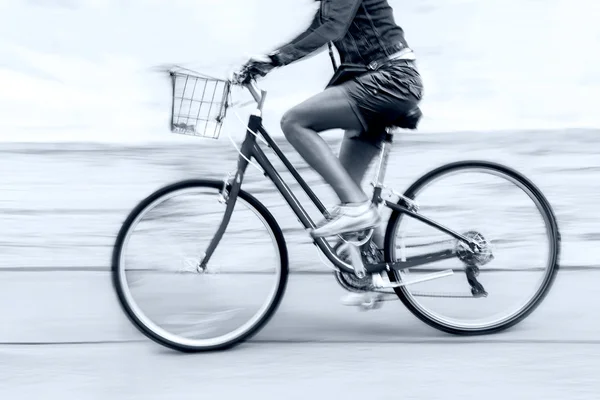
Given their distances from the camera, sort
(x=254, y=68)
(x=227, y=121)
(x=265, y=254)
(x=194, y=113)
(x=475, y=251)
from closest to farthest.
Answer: (x=194, y=113), (x=254, y=68), (x=265, y=254), (x=475, y=251), (x=227, y=121)

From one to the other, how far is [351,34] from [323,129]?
41 cm

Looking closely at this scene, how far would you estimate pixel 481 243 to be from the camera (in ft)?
15.6

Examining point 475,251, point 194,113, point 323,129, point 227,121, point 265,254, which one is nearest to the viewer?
point 194,113

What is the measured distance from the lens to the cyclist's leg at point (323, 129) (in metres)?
4.45

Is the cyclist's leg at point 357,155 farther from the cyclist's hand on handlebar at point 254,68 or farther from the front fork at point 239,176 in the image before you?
the cyclist's hand on handlebar at point 254,68

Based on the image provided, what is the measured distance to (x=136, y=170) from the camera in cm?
719

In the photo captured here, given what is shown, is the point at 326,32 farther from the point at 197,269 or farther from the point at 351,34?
the point at 197,269

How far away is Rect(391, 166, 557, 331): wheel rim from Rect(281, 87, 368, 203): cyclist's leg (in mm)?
367

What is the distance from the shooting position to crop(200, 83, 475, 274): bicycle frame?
455cm

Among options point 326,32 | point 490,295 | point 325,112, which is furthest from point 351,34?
point 490,295

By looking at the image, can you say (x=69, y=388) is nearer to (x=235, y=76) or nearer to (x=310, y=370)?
(x=310, y=370)

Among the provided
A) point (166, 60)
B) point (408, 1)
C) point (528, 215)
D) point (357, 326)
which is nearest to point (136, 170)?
point (166, 60)

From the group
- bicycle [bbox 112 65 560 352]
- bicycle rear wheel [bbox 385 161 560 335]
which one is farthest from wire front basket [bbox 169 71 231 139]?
bicycle rear wheel [bbox 385 161 560 335]

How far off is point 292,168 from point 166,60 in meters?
3.23
